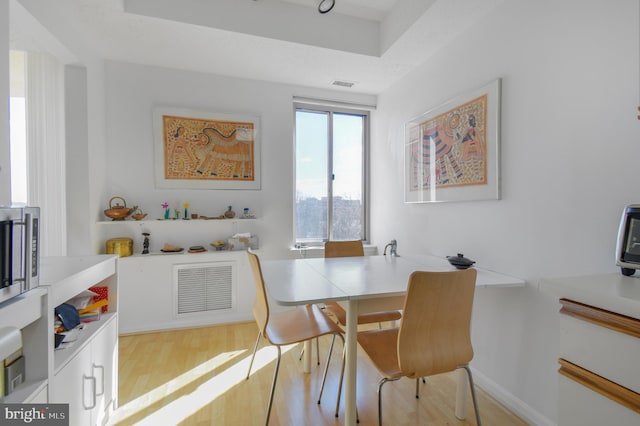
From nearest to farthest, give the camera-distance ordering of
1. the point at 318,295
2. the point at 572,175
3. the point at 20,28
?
1. the point at 318,295
2. the point at 572,175
3. the point at 20,28

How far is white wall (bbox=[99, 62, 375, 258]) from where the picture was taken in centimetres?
287

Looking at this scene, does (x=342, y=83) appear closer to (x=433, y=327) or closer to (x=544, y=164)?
(x=544, y=164)

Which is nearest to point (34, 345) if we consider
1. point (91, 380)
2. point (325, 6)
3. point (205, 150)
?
point (91, 380)

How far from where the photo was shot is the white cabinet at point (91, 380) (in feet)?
3.87

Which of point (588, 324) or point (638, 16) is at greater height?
point (638, 16)

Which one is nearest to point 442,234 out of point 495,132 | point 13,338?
point 495,132

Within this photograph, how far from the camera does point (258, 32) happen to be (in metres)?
2.35

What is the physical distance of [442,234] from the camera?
2.46 m

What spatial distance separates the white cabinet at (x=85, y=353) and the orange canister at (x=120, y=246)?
118 cm

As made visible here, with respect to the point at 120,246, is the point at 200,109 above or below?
above

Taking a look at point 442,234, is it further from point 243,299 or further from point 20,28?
point 20,28

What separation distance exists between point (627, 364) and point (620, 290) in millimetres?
240

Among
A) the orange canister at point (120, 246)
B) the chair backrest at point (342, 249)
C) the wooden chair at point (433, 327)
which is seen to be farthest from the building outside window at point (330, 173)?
the wooden chair at point (433, 327)

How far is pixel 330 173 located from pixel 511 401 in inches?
108
